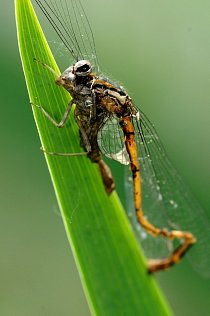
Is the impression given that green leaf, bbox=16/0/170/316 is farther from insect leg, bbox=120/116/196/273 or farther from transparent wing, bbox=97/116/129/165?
transparent wing, bbox=97/116/129/165

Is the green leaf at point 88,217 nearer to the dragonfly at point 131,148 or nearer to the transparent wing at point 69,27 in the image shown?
the dragonfly at point 131,148

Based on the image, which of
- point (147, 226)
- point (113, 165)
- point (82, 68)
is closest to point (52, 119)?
point (82, 68)

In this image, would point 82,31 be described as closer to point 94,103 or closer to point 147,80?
point 94,103

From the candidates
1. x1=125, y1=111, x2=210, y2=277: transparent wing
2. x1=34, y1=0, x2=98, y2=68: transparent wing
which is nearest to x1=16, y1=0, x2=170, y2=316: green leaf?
x1=34, y1=0, x2=98, y2=68: transparent wing

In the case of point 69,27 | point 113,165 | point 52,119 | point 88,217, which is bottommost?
point 113,165

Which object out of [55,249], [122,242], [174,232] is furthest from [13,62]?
[122,242]

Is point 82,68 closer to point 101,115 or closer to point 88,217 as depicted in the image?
point 101,115
